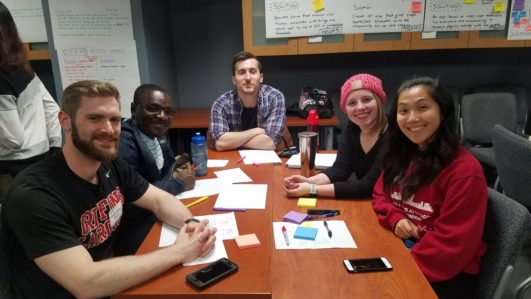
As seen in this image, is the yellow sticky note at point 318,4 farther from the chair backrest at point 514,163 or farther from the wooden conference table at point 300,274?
the wooden conference table at point 300,274

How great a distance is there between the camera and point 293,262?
1065mm

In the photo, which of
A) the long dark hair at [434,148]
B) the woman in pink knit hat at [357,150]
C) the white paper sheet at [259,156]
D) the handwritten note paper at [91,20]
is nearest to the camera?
the long dark hair at [434,148]

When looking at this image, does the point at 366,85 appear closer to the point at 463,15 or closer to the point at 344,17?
the point at 344,17

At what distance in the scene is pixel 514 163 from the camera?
184 cm

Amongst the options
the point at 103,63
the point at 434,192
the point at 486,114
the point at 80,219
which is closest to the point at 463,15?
the point at 486,114

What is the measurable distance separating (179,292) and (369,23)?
308 centimetres

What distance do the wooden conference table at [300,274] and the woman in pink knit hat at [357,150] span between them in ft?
0.77

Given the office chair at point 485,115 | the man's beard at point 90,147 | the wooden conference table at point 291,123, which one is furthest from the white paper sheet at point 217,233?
the office chair at point 485,115

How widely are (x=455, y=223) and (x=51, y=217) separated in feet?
4.17

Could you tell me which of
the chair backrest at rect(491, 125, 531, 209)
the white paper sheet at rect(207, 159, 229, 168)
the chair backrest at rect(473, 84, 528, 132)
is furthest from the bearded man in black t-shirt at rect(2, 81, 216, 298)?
the chair backrest at rect(473, 84, 528, 132)

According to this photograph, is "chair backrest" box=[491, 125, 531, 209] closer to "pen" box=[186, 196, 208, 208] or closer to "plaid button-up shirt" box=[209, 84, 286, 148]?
"plaid button-up shirt" box=[209, 84, 286, 148]

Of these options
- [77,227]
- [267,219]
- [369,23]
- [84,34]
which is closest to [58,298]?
[77,227]

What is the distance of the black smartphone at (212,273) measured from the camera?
3.14 ft

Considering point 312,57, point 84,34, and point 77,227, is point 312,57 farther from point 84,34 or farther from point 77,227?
point 77,227
